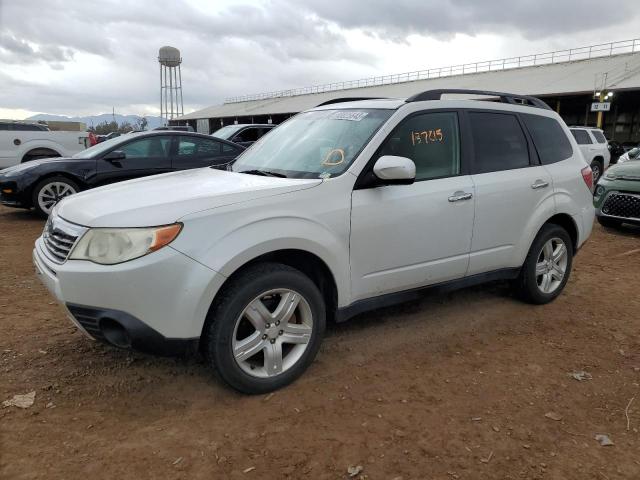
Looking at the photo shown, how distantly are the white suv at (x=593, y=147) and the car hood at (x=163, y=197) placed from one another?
1430cm

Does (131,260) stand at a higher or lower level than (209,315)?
higher

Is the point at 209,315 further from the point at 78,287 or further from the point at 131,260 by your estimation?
the point at 78,287

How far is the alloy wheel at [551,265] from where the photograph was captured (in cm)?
445

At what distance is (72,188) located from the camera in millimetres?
7957

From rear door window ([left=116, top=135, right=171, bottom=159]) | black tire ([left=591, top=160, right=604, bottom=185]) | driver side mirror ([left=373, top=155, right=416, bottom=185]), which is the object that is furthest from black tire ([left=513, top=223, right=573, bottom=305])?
black tire ([left=591, top=160, right=604, bottom=185])

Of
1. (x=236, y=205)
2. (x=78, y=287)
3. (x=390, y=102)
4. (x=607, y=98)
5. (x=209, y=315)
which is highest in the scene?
(x=607, y=98)

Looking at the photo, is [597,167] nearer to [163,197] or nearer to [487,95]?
[487,95]

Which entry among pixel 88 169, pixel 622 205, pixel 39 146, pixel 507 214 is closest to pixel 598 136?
pixel 622 205

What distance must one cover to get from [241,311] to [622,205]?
23.2 ft

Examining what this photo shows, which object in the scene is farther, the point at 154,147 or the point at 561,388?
the point at 154,147

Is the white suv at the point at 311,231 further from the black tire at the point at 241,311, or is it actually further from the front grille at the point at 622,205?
the front grille at the point at 622,205

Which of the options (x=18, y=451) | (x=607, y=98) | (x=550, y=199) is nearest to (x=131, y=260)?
(x=18, y=451)

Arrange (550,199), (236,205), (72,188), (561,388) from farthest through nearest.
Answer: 1. (72,188)
2. (550,199)
3. (561,388)
4. (236,205)

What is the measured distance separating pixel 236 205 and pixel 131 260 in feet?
2.05
